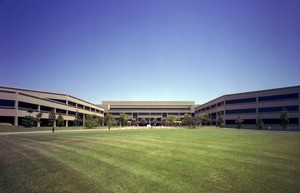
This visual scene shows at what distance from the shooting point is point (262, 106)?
79750mm

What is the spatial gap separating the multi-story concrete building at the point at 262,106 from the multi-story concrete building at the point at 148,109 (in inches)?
2569

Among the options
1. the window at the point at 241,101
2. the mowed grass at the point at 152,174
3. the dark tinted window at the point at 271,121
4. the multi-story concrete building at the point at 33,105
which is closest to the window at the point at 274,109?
the dark tinted window at the point at 271,121

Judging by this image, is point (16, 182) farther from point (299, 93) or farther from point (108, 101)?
point (108, 101)

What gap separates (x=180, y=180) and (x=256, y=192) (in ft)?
8.24

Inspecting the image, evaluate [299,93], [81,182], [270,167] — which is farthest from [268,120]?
[81,182]

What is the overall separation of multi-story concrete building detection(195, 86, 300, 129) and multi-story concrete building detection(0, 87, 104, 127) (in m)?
71.5

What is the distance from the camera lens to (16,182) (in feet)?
24.9

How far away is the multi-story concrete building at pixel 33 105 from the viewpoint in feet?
192

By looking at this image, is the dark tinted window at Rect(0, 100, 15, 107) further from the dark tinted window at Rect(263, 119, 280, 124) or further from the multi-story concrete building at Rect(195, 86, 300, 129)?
the dark tinted window at Rect(263, 119, 280, 124)

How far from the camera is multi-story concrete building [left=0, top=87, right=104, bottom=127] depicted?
192ft

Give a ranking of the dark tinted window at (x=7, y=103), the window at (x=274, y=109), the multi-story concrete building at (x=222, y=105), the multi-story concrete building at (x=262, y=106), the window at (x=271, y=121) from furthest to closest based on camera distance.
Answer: the window at (x=271, y=121) < the multi-story concrete building at (x=262, y=106) < the window at (x=274, y=109) < the multi-story concrete building at (x=222, y=105) < the dark tinted window at (x=7, y=103)

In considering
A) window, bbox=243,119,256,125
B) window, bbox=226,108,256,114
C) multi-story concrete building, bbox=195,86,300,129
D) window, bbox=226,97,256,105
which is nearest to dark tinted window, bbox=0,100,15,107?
multi-story concrete building, bbox=195,86,300,129

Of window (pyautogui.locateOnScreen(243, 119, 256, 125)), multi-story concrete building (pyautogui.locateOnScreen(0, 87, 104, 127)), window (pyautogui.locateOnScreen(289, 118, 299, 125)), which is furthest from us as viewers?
window (pyautogui.locateOnScreen(243, 119, 256, 125))

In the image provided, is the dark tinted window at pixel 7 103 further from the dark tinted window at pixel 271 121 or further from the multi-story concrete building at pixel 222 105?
the dark tinted window at pixel 271 121
